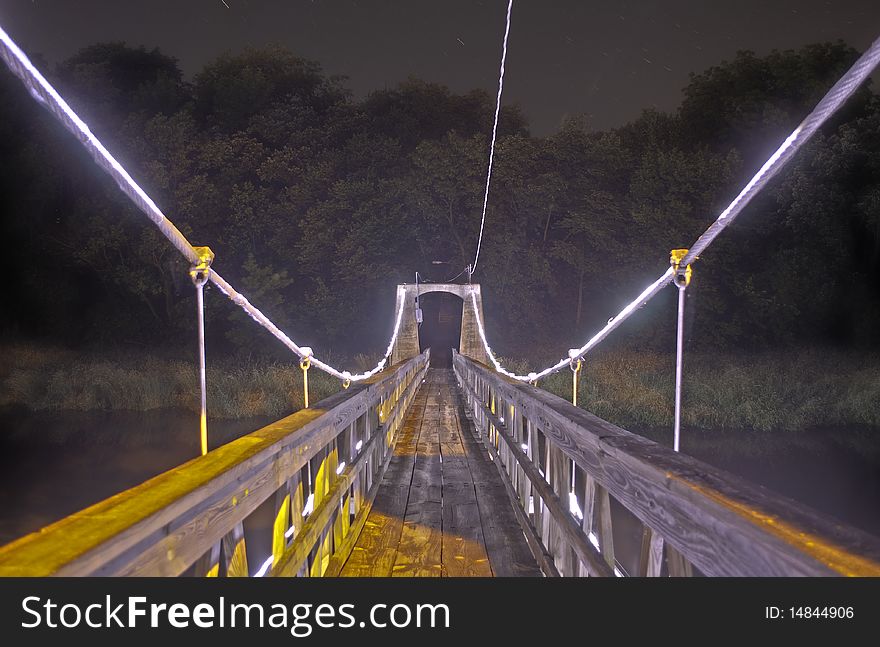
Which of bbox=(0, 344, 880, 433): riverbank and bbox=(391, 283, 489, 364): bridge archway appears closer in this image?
bbox=(0, 344, 880, 433): riverbank

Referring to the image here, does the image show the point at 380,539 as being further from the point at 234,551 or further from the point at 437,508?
the point at 234,551

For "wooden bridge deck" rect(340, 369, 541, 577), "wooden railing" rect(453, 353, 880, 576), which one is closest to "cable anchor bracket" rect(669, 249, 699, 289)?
"wooden railing" rect(453, 353, 880, 576)

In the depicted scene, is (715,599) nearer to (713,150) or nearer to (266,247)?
(266,247)

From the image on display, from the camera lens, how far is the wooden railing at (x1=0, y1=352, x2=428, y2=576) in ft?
3.64

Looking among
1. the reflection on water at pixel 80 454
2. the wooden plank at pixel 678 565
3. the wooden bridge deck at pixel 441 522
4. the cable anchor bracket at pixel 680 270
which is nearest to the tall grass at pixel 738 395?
the reflection on water at pixel 80 454

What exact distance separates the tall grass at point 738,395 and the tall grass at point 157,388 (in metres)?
6.07

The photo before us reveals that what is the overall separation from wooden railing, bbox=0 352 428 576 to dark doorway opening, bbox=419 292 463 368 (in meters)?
26.1

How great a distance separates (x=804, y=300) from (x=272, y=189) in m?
20.0

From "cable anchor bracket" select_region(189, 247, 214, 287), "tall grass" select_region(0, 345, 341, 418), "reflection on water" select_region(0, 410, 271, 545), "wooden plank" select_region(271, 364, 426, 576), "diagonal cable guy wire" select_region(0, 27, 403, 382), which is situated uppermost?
"diagonal cable guy wire" select_region(0, 27, 403, 382)

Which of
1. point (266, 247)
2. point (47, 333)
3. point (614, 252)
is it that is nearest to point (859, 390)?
point (614, 252)

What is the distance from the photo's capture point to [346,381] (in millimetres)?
5312

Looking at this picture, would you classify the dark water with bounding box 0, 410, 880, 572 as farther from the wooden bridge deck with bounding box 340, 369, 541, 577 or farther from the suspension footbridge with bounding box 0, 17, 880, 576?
the suspension footbridge with bounding box 0, 17, 880, 576

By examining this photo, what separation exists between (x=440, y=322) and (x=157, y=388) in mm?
14602

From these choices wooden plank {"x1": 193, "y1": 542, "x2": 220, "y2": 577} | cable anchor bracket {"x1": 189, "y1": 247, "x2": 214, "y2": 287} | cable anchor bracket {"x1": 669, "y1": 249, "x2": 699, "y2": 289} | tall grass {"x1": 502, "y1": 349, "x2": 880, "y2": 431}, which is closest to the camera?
wooden plank {"x1": 193, "y1": 542, "x2": 220, "y2": 577}
